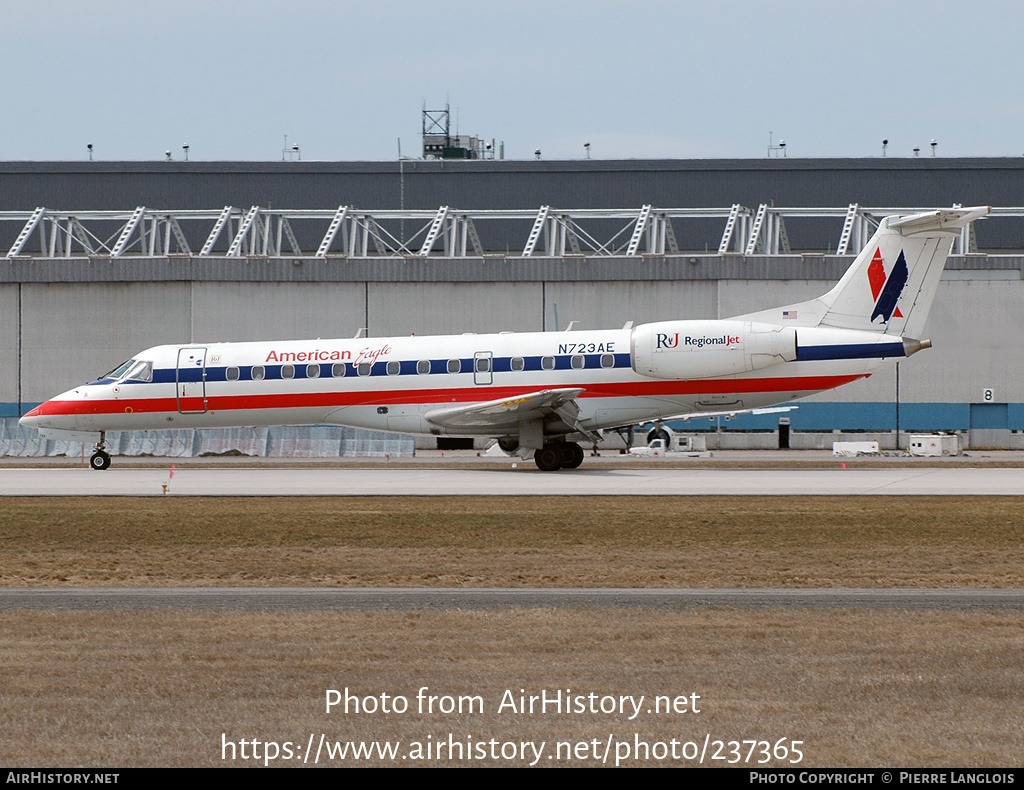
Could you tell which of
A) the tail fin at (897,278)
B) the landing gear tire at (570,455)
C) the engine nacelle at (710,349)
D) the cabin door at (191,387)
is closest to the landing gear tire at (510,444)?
the landing gear tire at (570,455)

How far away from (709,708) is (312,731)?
2602 mm

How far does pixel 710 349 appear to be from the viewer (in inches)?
1233

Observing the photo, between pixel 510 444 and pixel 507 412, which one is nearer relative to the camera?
pixel 507 412

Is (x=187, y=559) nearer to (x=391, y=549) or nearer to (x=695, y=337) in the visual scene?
(x=391, y=549)

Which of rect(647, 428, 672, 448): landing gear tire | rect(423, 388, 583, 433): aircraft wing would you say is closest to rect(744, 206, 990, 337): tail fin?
rect(423, 388, 583, 433): aircraft wing

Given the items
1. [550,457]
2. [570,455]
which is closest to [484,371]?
[550,457]

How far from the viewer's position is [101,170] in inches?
2731

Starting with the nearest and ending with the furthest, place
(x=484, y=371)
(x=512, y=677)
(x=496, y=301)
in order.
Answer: (x=512, y=677) → (x=484, y=371) → (x=496, y=301)

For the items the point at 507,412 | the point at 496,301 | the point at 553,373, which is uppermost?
the point at 496,301

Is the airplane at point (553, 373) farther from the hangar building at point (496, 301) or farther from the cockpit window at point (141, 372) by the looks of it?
the hangar building at point (496, 301)

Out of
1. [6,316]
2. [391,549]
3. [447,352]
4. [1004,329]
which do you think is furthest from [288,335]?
[391,549]

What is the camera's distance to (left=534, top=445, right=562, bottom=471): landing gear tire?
32.2m

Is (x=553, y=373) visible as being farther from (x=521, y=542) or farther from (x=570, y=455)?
(x=521, y=542)

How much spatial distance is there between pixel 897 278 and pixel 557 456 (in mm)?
10053
